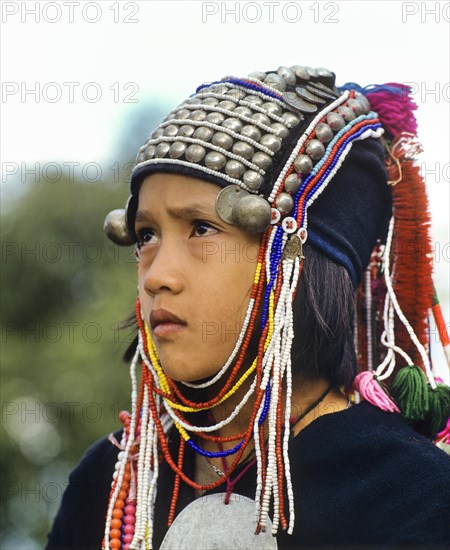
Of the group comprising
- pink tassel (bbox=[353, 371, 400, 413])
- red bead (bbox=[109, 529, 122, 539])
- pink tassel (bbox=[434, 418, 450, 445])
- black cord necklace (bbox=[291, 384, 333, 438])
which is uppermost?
pink tassel (bbox=[353, 371, 400, 413])

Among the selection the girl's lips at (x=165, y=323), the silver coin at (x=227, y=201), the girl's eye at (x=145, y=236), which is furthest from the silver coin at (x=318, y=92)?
the girl's lips at (x=165, y=323)

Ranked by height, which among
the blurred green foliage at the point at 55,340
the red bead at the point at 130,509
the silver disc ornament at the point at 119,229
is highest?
the silver disc ornament at the point at 119,229

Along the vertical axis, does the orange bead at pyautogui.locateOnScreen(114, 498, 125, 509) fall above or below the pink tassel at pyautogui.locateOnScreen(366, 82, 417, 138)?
below

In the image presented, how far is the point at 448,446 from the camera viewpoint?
109 inches

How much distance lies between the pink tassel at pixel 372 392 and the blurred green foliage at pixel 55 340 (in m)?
4.02

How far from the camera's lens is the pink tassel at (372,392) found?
2510mm

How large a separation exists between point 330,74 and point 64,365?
20.6ft

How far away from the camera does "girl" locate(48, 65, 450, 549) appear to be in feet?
7.63

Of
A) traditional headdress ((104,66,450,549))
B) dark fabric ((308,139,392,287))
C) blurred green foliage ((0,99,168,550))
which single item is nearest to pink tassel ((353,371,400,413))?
traditional headdress ((104,66,450,549))

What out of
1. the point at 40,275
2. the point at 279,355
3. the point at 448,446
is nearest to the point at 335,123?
the point at 279,355

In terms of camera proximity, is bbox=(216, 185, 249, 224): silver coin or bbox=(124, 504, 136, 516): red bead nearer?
bbox=(216, 185, 249, 224): silver coin

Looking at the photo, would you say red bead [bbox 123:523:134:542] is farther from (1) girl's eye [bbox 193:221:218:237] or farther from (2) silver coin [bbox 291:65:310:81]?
(2) silver coin [bbox 291:65:310:81]

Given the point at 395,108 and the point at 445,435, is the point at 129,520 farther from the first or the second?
the point at 395,108

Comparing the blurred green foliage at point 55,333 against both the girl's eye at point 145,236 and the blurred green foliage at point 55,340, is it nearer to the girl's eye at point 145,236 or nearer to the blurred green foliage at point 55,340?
the blurred green foliage at point 55,340
